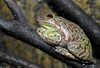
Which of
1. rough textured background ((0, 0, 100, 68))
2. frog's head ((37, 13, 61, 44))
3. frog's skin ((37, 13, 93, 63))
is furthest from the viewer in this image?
rough textured background ((0, 0, 100, 68))

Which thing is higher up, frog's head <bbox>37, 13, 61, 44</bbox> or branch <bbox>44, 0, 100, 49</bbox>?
branch <bbox>44, 0, 100, 49</bbox>

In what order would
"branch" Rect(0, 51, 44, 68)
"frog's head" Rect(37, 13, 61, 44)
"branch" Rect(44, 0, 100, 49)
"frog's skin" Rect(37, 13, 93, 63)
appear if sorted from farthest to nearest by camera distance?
1. "branch" Rect(44, 0, 100, 49)
2. "frog's head" Rect(37, 13, 61, 44)
3. "frog's skin" Rect(37, 13, 93, 63)
4. "branch" Rect(0, 51, 44, 68)

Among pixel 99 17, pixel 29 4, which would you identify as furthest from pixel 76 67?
pixel 29 4

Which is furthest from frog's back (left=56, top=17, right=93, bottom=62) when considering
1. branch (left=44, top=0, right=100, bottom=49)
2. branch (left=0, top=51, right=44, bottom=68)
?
branch (left=44, top=0, right=100, bottom=49)

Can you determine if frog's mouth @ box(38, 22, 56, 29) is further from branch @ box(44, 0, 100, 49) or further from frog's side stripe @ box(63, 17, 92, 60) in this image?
branch @ box(44, 0, 100, 49)

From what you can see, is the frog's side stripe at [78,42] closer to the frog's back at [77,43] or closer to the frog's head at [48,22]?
the frog's back at [77,43]

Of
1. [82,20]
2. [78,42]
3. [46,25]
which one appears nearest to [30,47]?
[82,20]

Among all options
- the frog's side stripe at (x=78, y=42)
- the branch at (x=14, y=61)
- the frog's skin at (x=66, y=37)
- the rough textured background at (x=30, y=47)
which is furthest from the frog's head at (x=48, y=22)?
the rough textured background at (x=30, y=47)

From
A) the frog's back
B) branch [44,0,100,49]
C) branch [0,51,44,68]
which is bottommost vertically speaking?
branch [0,51,44,68]
